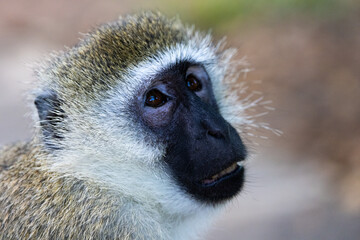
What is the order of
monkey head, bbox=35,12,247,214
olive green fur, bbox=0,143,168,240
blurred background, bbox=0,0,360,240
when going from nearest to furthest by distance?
olive green fur, bbox=0,143,168,240 → monkey head, bbox=35,12,247,214 → blurred background, bbox=0,0,360,240

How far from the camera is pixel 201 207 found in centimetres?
338

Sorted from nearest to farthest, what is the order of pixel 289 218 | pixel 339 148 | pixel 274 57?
1. pixel 289 218
2. pixel 339 148
3. pixel 274 57

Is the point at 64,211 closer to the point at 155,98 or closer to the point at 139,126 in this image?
the point at 139,126

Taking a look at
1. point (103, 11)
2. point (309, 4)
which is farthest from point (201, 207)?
point (103, 11)

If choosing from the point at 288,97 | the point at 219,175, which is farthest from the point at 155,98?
the point at 288,97

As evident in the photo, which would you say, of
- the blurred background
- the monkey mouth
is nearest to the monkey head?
the monkey mouth

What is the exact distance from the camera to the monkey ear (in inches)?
134

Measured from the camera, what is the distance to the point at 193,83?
12.0 ft

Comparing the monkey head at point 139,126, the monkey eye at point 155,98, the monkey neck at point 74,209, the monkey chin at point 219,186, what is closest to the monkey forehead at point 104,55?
the monkey head at point 139,126

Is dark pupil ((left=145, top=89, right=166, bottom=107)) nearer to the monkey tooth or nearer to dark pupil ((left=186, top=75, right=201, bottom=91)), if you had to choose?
dark pupil ((left=186, top=75, right=201, bottom=91))

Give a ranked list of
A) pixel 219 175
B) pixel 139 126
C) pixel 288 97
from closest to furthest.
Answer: pixel 219 175 → pixel 139 126 → pixel 288 97

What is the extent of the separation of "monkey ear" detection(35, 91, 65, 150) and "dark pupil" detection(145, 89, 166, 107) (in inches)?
20.4

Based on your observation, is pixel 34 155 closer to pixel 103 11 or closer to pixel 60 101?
pixel 60 101

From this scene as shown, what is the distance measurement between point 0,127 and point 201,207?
6.18 m
